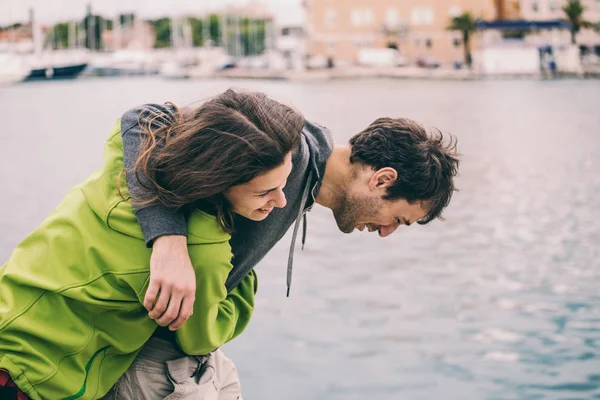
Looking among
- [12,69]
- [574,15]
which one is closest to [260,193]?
[12,69]

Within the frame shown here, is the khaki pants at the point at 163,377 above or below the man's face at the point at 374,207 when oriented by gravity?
below

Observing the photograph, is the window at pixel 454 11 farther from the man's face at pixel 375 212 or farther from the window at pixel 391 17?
the man's face at pixel 375 212

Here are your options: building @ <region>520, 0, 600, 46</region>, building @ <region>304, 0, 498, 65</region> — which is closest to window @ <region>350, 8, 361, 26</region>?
building @ <region>304, 0, 498, 65</region>

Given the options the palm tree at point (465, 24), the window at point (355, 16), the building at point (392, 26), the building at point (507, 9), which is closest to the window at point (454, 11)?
the building at point (392, 26)

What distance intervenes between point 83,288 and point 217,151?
417mm

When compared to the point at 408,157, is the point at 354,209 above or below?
below

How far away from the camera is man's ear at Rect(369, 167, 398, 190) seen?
2.75 metres

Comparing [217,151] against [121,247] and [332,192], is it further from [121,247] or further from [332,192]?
[332,192]

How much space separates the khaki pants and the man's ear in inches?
26.7

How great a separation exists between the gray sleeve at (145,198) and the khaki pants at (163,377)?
0.41 meters

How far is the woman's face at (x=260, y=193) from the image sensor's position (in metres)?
2.24

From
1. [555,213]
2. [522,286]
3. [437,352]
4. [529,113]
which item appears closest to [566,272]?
[522,286]

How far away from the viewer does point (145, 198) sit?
2.21 meters

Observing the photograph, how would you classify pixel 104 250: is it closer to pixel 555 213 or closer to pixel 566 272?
pixel 566 272
